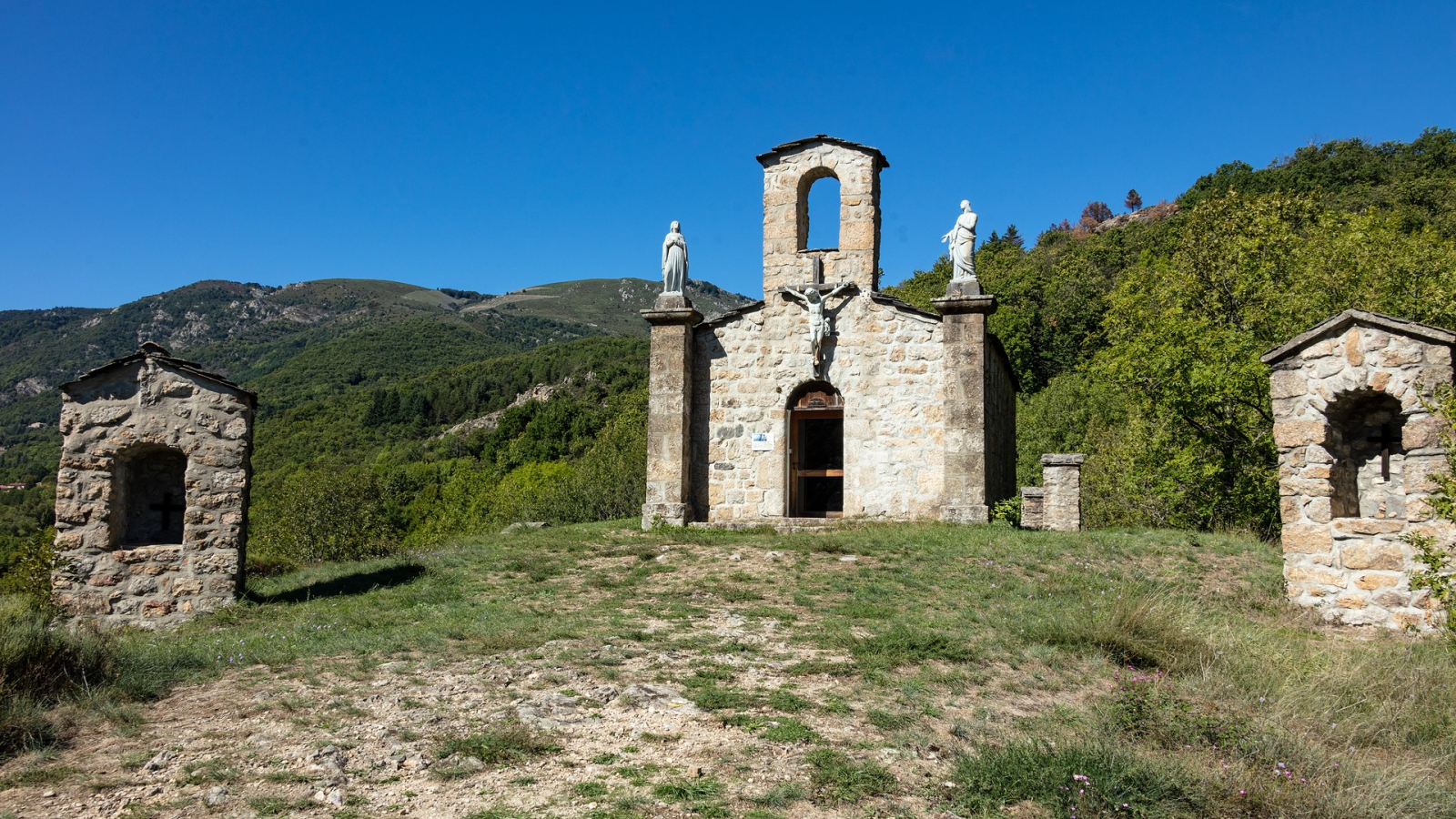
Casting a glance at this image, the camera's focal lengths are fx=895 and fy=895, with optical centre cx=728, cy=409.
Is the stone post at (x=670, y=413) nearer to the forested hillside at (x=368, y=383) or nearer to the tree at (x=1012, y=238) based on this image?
the forested hillside at (x=368, y=383)

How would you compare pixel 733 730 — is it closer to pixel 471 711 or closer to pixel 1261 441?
pixel 471 711

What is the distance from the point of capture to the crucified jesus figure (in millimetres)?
16078

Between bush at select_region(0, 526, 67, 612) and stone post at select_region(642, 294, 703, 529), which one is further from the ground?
stone post at select_region(642, 294, 703, 529)

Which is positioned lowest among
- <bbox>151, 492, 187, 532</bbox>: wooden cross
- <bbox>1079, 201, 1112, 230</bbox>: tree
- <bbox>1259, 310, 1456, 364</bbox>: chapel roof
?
<bbox>151, 492, 187, 532</bbox>: wooden cross

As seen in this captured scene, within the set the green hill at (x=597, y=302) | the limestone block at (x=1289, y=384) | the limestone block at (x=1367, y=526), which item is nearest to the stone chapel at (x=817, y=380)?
the limestone block at (x=1289, y=384)

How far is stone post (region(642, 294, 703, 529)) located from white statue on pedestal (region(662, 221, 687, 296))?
30cm

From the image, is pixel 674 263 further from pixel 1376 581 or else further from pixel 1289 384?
pixel 1376 581

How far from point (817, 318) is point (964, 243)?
285cm

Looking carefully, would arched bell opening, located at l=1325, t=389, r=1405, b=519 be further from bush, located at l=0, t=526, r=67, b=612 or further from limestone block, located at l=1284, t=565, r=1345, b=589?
bush, located at l=0, t=526, r=67, b=612

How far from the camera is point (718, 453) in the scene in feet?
54.9

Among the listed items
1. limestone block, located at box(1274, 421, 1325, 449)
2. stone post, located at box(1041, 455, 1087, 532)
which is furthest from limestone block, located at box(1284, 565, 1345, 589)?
stone post, located at box(1041, 455, 1087, 532)

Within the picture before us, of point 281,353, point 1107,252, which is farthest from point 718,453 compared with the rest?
point 281,353

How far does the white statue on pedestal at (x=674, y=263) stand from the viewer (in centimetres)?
1680

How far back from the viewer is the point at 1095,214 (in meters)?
79.2
